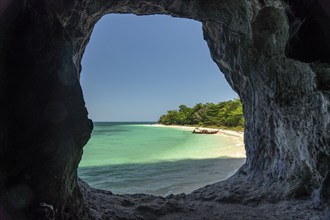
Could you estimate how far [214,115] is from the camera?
54.8m

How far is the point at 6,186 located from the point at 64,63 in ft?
4.42

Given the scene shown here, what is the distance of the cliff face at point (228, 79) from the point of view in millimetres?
2543

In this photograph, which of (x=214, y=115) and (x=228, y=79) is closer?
(x=228, y=79)

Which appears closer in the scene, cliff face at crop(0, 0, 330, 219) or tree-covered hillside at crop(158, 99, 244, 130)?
cliff face at crop(0, 0, 330, 219)

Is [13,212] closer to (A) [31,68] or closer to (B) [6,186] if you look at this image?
(B) [6,186]

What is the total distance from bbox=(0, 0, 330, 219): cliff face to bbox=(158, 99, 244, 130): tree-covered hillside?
37.2m

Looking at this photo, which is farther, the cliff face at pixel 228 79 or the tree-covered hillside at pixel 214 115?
the tree-covered hillside at pixel 214 115

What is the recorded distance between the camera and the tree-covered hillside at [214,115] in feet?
147

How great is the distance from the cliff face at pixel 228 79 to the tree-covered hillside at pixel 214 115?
3724 centimetres

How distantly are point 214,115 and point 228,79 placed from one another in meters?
47.7

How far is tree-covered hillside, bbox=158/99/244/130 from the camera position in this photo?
44.7 metres

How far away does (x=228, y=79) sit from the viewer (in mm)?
7938

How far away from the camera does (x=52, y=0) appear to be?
3.85 m

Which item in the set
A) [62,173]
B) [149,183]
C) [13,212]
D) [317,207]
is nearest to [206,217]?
[317,207]
